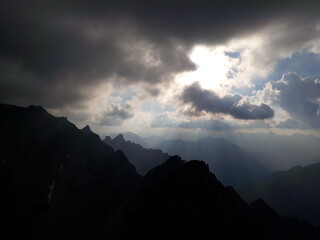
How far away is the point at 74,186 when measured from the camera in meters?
148

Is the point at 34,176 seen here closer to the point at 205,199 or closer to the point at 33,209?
the point at 33,209

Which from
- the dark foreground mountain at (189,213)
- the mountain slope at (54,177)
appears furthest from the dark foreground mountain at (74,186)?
Answer: the dark foreground mountain at (189,213)

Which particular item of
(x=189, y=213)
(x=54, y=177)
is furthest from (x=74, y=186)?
(x=189, y=213)

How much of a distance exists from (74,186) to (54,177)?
1356 cm

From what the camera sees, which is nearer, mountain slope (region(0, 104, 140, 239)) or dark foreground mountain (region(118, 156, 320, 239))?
dark foreground mountain (region(118, 156, 320, 239))

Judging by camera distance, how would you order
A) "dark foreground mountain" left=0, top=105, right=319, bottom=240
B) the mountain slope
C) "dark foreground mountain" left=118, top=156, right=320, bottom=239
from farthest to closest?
the mountain slope → "dark foreground mountain" left=0, top=105, right=319, bottom=240 → "dark foreground mountain" left=118, top=156, right=320, bottom=239

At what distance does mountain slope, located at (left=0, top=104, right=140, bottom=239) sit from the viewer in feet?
422

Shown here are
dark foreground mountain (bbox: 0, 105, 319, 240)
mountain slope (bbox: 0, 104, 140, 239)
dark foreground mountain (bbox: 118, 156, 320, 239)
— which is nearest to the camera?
dark foreground mountain (bbox: 118, 156, 320, 239)

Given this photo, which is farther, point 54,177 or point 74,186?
point 54,177

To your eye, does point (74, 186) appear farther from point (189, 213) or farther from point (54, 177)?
point (189, 213)

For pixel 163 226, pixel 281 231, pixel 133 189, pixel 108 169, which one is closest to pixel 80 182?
pixel 108 169

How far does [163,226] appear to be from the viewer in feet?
201

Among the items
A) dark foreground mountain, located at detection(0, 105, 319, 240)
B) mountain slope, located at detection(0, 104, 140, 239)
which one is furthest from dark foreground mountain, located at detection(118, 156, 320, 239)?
mountain slope, located at detection(0, 104, 140, 239)

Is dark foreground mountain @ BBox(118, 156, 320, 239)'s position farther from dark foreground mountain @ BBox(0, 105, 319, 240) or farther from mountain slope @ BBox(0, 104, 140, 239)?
mountain slope @ BBox(0, 104, 140, 239)
